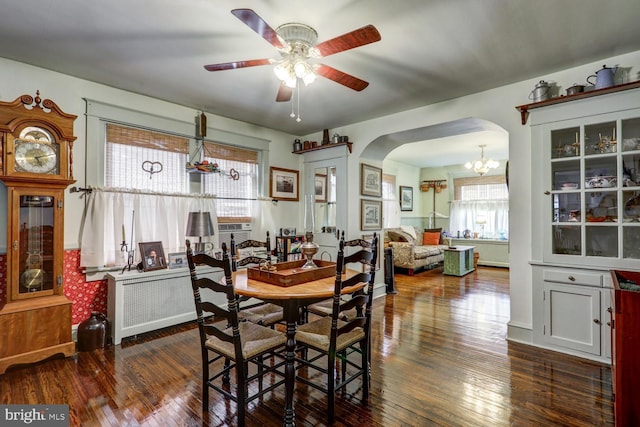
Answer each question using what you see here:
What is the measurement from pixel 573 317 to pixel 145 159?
4.59 m

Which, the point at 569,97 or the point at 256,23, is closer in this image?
the point at 256,23

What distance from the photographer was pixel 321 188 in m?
4.97

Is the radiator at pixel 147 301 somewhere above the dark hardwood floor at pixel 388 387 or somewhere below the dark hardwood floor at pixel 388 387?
above

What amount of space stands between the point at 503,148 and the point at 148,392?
7.04 meters

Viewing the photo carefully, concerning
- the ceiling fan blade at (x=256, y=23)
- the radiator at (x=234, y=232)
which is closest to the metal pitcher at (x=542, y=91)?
the ceiling fan blade at (x=256, y=23)

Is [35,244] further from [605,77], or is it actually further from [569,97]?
[605,77]

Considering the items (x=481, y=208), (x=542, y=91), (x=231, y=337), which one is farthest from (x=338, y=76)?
(x=481, y=208)

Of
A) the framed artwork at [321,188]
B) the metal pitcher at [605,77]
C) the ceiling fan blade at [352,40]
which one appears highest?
the metal pitcher at [605,77]

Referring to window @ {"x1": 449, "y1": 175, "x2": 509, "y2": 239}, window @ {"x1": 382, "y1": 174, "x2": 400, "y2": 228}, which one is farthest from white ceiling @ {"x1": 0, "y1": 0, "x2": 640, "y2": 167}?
window @ {"x1": 449, "y1": 175, "x2": 509, "y2": 239}

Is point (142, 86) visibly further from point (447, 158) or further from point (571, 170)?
point (447, 158)

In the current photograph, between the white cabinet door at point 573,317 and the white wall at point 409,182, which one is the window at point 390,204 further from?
the white cabinet door at point 573,317

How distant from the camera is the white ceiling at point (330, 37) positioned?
2.03 m

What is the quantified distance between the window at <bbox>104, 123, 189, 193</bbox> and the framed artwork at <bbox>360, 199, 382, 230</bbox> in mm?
2461
